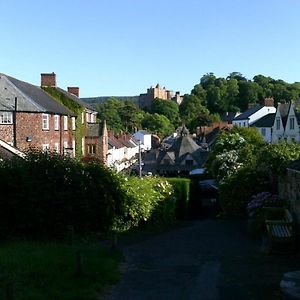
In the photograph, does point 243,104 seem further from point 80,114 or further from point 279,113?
point 80,114

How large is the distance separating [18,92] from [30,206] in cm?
2301

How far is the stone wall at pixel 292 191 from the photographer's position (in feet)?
49.0

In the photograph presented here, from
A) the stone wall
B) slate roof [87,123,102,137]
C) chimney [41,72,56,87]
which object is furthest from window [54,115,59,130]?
the stone wall

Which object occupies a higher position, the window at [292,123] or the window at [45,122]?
the window at [292,123]

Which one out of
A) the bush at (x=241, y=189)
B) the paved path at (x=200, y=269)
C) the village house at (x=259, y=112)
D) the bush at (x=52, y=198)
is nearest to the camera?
the paved path at (x=200, y=269)

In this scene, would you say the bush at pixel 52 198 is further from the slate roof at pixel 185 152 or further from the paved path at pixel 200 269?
the slate roof at pixel 185 152

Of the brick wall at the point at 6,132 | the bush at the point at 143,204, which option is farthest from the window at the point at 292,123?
the bush at the point at 143,204

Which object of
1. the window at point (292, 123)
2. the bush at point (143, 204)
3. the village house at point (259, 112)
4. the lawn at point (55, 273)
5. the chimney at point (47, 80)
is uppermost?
the village house at point (259, 112)

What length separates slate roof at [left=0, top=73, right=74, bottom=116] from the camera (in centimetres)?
3668

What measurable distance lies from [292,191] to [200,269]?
20.0 feet

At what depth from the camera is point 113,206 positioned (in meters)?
17.8

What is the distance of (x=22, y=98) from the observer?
3747 centimetres

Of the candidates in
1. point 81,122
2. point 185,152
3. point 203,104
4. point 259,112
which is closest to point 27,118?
point 81,122

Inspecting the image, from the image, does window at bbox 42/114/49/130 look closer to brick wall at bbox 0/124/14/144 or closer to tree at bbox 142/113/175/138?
brick wall at bbox 0/124/14/144
